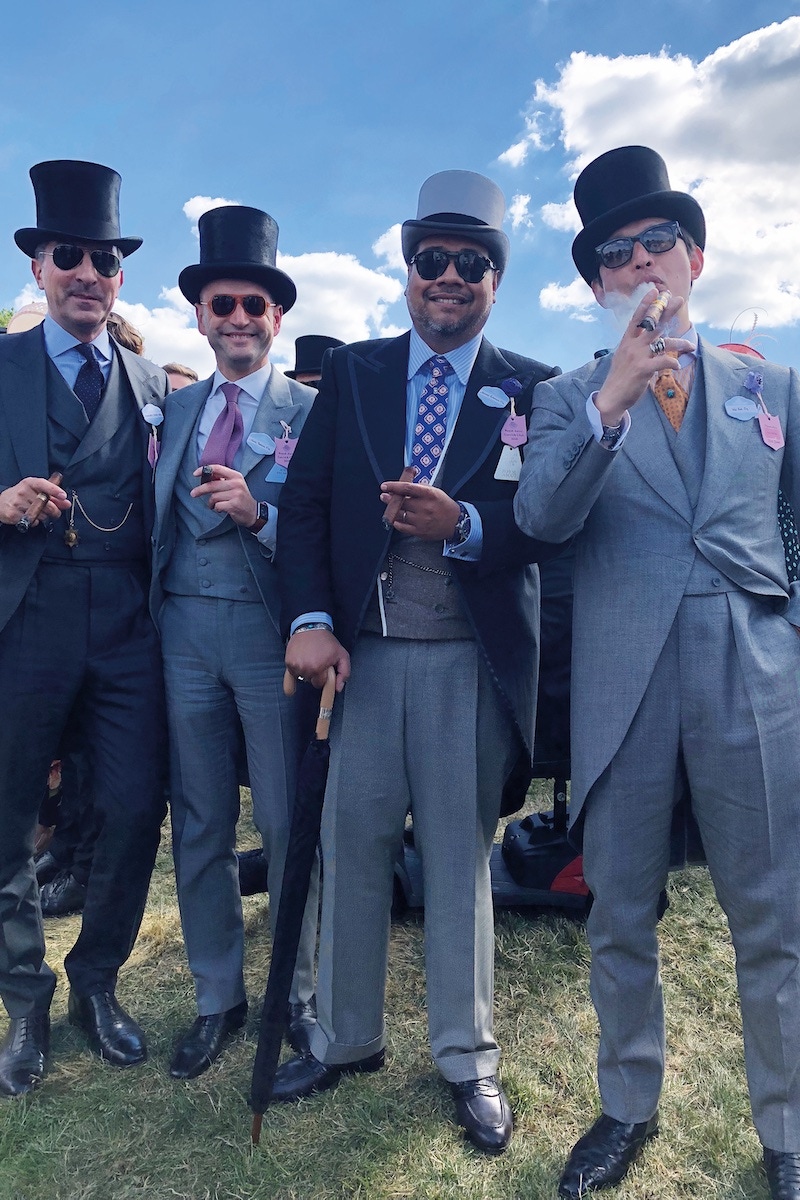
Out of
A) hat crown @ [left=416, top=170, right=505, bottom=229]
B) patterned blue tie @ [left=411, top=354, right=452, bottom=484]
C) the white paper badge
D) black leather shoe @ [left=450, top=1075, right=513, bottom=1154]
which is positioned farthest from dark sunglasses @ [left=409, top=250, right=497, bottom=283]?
black leather shoe @ [left=450, top=1075, right=513, bottom=1154]

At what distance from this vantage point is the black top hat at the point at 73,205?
10.1 ft

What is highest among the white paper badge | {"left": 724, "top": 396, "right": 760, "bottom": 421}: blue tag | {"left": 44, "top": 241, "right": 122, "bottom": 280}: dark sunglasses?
{"left": 44, "top": 241, "right": 122, "bottom": 280}: dark sunglasses

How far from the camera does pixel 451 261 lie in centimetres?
260

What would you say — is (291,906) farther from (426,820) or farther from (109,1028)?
(109,1028)

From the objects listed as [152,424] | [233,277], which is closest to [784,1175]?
[152,424]

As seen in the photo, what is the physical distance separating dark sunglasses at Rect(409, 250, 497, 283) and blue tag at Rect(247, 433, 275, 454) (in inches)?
30.6

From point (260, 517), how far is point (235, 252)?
1.02 meters

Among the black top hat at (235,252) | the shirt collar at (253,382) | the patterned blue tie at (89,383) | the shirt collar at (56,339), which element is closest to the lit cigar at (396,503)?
the shirt collar at (253,382)

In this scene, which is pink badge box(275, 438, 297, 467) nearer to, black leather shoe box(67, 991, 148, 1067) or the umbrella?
the umbrella

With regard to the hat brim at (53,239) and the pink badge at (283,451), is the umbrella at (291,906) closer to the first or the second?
the pink badge at (283,451)

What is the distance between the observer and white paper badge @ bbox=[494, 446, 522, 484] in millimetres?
2576

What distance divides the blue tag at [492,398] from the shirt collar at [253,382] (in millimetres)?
897

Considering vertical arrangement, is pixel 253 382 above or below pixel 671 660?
above

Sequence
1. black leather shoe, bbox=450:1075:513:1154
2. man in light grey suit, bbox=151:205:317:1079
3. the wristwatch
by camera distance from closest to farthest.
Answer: black leather shoe, bbox=450:1075:513:1154 → the wristwatch → man in light grey suit, bbox=151:205:317:1079
